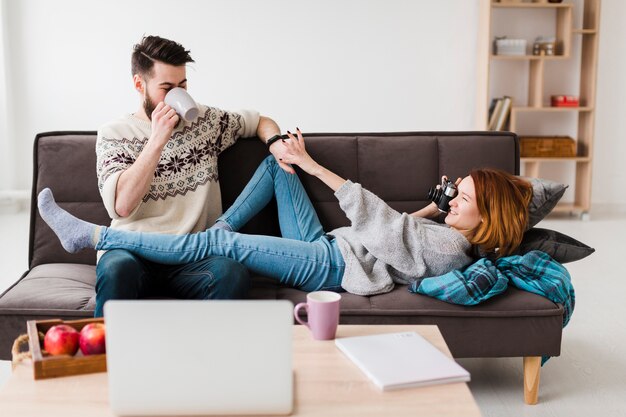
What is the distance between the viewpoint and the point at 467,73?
5.20 metres

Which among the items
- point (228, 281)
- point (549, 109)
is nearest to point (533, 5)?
point (549, 109)

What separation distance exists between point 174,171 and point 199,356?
125cm

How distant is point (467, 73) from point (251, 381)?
14.5ft

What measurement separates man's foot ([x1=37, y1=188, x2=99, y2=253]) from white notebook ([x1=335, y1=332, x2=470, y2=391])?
0.94 meters

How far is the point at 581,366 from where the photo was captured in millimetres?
2383

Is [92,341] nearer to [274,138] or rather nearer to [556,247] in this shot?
[274,138]

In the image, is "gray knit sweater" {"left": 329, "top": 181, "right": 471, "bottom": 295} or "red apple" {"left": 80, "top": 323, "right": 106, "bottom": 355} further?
"gray knit sweater" {"left": 329, "top": 181, "right": 471, "bottom": 295}

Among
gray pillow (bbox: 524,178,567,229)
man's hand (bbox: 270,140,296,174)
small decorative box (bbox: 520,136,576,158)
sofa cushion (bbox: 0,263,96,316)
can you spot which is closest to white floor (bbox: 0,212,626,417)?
sofa cushion (bbox: 0,263,96,316)

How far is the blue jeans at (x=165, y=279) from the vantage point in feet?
6.06

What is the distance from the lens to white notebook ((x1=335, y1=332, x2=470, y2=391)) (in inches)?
49.4

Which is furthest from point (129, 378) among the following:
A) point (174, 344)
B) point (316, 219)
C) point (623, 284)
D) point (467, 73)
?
point (467, 73)

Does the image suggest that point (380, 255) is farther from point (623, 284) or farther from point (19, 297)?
point (623, 284)

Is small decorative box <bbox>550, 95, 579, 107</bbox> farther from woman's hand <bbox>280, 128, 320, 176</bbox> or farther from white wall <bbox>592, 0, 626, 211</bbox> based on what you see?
woman's hand <bbox>280, 128, 320, 176</bbox>

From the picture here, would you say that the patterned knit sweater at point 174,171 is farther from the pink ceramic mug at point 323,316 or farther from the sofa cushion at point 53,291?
the pink ceramic mug at point 323,316
